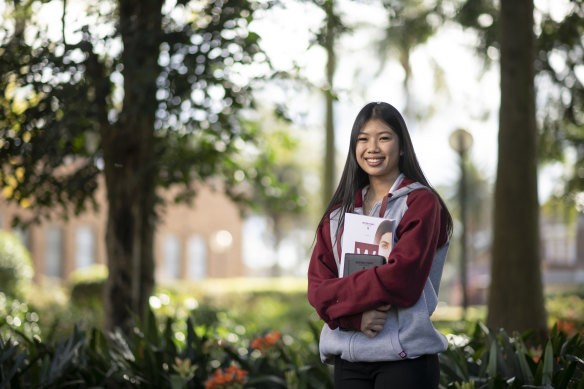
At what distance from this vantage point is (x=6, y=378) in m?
3.94

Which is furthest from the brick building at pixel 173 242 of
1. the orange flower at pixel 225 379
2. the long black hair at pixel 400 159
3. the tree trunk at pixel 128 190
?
the long black hair at pixel 400 159

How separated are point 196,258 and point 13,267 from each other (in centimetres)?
1289

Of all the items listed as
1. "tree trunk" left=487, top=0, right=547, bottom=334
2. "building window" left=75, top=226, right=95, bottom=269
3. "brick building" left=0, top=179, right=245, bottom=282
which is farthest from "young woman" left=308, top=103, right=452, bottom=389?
"building window" left=75, top=226, right=95, bottom=269

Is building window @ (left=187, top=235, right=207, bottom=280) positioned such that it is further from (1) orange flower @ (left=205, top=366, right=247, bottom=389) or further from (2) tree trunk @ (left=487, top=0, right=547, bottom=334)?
(1) orange flower @ (left=205, top=366, right=247, bottom=389)

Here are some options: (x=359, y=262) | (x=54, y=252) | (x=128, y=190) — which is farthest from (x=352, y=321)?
(x=54, y=252)

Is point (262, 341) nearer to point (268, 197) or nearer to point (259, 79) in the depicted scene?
point (259, 79)

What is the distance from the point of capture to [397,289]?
239cm

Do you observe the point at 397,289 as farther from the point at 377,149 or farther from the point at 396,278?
the point at 377,149

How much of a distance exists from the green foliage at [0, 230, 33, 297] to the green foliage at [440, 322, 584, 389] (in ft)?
40.0

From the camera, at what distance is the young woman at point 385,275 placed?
95.6 inches

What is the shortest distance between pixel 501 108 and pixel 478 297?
33.5 m

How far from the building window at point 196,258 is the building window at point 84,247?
4.55 m

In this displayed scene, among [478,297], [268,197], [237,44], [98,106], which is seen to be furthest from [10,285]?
[478,297]

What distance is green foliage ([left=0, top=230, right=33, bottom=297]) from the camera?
1458 cm
